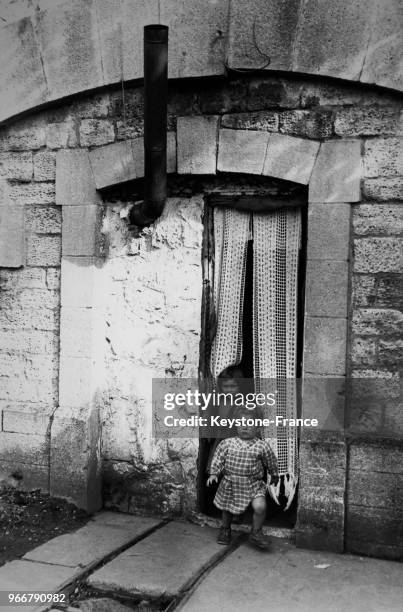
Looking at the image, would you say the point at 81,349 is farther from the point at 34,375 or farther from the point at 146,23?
the point at 146,23

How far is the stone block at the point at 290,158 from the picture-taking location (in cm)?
508

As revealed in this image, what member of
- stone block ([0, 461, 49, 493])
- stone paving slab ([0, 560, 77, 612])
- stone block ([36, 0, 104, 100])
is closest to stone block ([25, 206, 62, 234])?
stone block ([36, 0, 104, 100])

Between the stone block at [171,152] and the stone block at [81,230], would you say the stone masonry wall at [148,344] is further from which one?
the stone block at [171,152]

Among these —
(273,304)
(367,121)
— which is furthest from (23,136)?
(367,121)

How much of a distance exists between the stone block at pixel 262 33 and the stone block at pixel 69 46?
1138mm

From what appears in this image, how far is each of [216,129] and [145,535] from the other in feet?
10.4

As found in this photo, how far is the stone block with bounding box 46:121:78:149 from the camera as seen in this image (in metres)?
5.75

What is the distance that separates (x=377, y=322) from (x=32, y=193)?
3.06 meters

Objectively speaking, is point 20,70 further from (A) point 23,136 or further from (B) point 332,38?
(B) point 332,38

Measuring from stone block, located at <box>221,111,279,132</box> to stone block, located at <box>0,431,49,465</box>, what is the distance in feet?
9.81

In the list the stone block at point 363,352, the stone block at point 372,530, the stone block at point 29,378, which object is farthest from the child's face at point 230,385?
the stone block at point 29,378

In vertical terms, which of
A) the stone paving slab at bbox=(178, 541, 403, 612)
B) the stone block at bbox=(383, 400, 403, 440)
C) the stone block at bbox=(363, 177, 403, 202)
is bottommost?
the stone paving slab at bbox=(178, 541, 403, 612)

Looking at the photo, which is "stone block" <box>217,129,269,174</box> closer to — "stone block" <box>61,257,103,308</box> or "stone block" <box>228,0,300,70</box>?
"stone block" <box>228,0,300,70</box>

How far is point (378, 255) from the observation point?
495 cm
